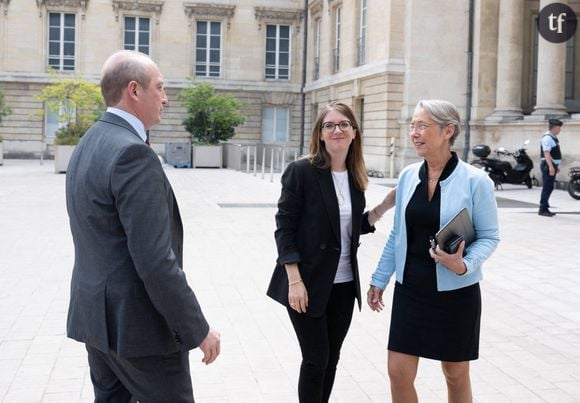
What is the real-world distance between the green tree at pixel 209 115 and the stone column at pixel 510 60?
11.2 m

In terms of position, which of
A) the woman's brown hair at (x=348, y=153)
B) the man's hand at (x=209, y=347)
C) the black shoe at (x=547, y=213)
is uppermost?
the woman's brown hair at (x=348, y=153)

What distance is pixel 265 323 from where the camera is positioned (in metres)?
6.25

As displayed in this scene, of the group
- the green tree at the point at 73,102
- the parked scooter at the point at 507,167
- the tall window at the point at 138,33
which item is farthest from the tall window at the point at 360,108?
the tall window at the point at 138,33

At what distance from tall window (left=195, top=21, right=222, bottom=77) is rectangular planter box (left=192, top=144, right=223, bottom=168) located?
26.0 ft

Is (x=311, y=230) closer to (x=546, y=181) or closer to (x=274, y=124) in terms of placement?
(x=546, y=181)

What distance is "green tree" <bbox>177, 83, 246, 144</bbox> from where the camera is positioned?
30984mm

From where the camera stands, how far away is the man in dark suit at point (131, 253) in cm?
255

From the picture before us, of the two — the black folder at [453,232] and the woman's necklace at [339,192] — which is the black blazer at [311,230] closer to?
the woman's necklace at [339,192]

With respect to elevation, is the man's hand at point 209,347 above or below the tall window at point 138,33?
below

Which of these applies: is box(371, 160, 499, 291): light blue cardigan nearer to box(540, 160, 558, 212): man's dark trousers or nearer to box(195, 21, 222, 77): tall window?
box(540, 160, 558, 212): man's dark trousers

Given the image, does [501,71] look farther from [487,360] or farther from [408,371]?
[408,371]

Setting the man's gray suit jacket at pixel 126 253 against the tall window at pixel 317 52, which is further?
the tall window at pixel 317 52

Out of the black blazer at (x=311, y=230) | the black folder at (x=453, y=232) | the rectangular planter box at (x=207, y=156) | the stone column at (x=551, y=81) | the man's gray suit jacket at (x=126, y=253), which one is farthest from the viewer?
the rectangular planter box at (x=207, y=156)

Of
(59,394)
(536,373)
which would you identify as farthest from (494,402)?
(59,394)
